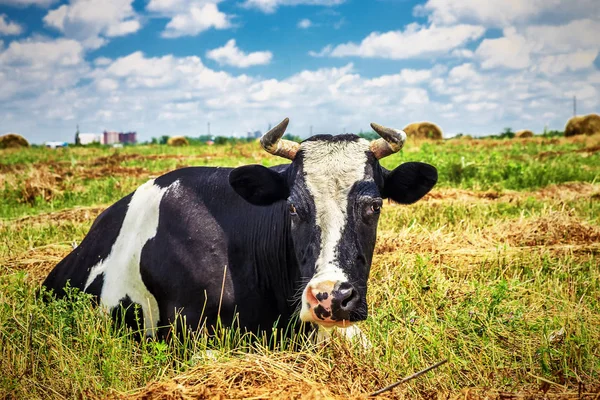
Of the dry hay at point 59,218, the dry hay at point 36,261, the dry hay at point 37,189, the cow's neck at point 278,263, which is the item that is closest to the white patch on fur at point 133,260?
the cow's neck at point 278,263

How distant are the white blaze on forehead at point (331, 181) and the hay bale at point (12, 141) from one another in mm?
41877

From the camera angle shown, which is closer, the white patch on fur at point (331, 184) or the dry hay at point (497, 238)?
the white patch on fur at point (331, 184)

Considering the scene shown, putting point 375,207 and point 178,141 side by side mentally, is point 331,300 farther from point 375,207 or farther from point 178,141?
point 178,141

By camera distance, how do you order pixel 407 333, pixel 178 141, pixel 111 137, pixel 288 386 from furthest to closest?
pixel 111 137 → pixel 178 141 → pixel 407 333 → pixel 288 386

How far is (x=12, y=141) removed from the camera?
4162 centimetres

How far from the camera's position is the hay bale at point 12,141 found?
135 feet

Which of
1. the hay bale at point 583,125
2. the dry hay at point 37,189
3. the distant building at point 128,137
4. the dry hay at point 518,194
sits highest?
the distant building at point 128,137

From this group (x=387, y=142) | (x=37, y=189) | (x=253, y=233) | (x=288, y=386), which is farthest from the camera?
(x=37, y=189)

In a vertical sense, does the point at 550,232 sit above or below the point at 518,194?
below

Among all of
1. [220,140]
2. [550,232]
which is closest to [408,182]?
[550,232]

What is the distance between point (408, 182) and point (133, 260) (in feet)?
7.81

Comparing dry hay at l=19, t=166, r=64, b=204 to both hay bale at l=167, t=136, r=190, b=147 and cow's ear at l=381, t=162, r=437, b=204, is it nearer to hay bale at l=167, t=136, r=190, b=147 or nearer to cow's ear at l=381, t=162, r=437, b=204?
cow's ear at l=381, t=162, r=437, b=204

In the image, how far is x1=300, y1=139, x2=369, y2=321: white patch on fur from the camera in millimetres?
3746

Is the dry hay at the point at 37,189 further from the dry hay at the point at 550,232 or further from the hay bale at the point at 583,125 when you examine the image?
the hay bale at the point at 583,125
